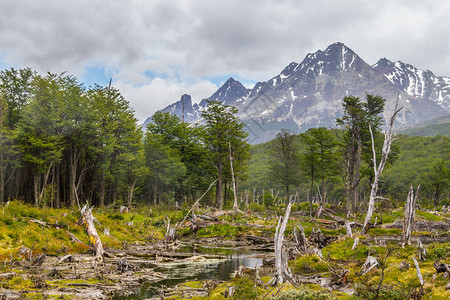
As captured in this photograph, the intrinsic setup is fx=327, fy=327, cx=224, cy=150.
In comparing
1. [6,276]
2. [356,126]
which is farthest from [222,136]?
[6,276]

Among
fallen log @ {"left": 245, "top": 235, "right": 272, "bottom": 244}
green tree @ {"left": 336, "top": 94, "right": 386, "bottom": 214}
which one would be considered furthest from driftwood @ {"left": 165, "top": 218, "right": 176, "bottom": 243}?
green tree @ {"left": 336, "top": 94, "right": 386, "bottom": 214}

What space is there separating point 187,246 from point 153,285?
16.9m

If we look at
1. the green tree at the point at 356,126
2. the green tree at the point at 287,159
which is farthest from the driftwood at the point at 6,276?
the green tree at the point at 287,159

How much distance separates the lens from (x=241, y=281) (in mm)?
15008

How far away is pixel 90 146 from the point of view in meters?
46.2

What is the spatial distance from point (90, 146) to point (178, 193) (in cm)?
3459

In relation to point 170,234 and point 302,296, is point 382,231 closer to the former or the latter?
point 170,234

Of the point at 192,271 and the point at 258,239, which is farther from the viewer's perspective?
the point at 258,239

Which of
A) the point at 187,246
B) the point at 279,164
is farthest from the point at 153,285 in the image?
the point at 279,164

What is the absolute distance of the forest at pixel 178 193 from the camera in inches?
720

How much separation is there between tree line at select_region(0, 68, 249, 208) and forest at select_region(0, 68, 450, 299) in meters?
0.21

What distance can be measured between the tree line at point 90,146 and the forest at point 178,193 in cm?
21

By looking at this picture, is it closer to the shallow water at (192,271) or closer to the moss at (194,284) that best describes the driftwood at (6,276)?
the shallow water at (192,271)

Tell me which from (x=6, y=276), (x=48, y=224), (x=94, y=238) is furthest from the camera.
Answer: (x=48, y=224)
